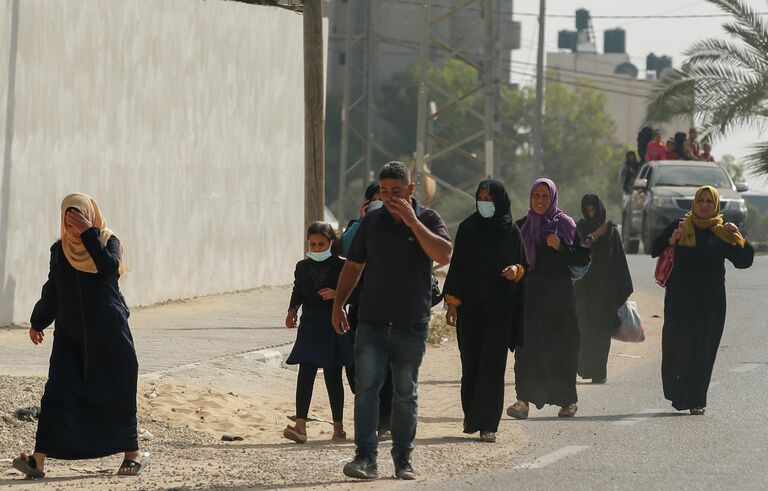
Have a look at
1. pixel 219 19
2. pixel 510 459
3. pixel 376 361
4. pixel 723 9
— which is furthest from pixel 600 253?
pixel 723 9

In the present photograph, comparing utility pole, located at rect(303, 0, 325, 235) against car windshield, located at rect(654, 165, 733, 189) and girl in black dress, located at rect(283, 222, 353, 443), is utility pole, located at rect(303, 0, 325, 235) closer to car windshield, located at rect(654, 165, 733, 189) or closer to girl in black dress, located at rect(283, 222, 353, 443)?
girl in black dress, located at rect(283, 222, 353, 443)

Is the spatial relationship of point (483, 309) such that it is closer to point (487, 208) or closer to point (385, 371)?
point (487, 208)

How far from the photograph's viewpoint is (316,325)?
36.2 feet

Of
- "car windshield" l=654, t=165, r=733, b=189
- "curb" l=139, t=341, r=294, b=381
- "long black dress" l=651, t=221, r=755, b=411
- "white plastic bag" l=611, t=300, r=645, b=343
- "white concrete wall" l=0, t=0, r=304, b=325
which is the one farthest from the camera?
"car windshield" l=654, t=165, r=733, b=189

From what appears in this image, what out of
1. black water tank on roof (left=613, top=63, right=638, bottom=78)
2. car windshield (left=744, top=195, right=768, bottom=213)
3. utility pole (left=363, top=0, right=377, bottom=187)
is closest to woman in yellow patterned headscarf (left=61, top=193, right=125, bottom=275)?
utility pole (left=363, top=0, right=377, bottom=187)

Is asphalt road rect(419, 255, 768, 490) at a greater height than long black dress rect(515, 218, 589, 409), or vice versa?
long black dress rect(515, 218, 589, 409)

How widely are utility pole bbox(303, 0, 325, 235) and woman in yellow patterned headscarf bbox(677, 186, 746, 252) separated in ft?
19.2

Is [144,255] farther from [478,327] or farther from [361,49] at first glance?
[361,49]

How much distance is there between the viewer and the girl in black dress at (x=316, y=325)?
1094 cm

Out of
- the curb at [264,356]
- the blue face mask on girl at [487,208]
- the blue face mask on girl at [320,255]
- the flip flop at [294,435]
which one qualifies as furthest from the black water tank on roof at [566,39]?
the flip flop at [294,435]

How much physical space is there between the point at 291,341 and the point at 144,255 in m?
3.87

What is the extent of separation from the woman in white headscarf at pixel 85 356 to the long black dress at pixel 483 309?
2.47 meters

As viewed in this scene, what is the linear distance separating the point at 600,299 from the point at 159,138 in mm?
7475

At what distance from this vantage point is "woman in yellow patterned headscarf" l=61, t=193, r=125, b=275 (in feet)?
29.9
